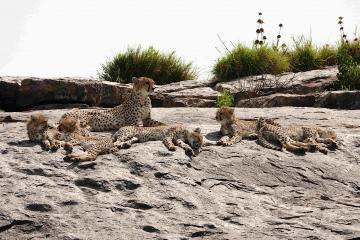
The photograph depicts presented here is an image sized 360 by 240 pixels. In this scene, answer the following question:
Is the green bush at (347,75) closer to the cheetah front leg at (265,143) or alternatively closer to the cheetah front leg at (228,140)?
the cheetah front leg at (265,143)

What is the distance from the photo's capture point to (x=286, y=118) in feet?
45.3

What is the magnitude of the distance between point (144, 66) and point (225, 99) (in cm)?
420

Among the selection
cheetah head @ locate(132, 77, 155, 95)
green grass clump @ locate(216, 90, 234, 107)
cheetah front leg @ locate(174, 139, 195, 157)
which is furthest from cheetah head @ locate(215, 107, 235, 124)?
green grass clump @ locate(216, 90, 234, 107)

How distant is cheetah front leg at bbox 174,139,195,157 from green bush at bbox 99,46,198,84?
9243mm

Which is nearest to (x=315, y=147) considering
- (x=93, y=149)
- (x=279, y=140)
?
(x=279, y=140)

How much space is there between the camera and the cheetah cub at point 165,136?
10805 mm

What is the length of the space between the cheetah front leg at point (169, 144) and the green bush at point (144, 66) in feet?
30.4

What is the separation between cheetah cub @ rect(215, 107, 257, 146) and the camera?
1162cm

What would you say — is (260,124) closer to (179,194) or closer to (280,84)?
(179,194)

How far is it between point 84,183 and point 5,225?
45.4 inches

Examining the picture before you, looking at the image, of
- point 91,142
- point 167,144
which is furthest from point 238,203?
point 91,142

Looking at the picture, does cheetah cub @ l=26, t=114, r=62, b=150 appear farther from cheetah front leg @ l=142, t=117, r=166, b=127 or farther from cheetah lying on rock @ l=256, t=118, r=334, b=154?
cheetah lying on rock @ l=256, t=118, r=334, b=154

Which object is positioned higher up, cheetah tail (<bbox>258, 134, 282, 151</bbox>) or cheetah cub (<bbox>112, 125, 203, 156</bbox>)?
cheetah cub (<bbox>112, 125, 203, 156</bbox>)

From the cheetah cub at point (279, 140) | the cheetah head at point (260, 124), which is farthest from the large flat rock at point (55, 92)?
the cheetah cub at point (279, 140)
